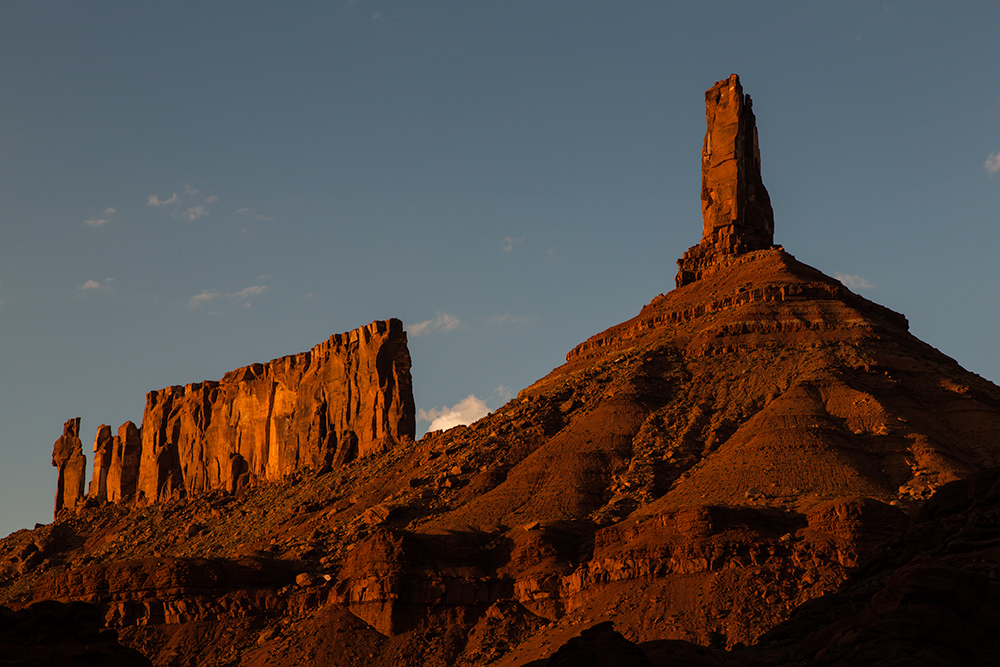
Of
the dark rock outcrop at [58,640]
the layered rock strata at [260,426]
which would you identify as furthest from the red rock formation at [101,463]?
the dark rock outcrop at [58,640]

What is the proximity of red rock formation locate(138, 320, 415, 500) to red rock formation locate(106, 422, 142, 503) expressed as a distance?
5.43ft

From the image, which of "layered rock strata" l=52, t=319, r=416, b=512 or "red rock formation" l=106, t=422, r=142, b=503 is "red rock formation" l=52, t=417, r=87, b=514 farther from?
"red rock formation" l=106, t=422, r=142, b=503

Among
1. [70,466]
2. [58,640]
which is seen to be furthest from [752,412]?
[70,466]

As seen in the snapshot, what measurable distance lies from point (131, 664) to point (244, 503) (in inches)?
2414

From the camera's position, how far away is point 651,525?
5762 cm

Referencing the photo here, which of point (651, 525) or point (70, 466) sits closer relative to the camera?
point (651, 525)

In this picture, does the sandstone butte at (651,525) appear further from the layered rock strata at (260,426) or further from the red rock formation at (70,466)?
the red rock formation at (70,466)

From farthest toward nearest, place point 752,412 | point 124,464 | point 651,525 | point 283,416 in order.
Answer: point 124,464 → point 283,416 → point 752,412 → point 651,525

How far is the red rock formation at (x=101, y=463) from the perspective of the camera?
4847 inches

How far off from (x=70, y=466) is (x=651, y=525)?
84589mm

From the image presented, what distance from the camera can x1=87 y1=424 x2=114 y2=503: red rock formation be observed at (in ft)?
404

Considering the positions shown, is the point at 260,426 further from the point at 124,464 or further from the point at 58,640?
the point at 58,640

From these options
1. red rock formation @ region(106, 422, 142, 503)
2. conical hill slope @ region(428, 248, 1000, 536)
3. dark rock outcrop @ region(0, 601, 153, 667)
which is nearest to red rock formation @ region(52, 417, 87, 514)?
red rock formation @ region(106, 422, 142, 503)

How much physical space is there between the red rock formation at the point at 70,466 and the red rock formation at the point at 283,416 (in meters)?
8.28
